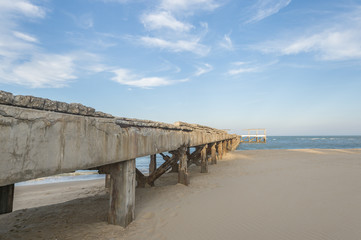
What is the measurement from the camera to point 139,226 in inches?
147

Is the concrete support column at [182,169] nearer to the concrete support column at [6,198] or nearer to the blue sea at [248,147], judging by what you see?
the concrete support column at [6,198]

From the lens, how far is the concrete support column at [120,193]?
11.9 ft

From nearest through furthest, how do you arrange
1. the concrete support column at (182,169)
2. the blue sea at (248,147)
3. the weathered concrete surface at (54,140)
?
the weathered concrete surface at (54,140) → the concrete support column at (182,169) → the blue sea at (248,147)

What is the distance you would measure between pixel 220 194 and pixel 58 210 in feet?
14.0

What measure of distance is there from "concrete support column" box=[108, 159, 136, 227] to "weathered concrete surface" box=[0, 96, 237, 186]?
28cm

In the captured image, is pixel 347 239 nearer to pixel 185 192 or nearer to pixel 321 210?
pixel 321 210

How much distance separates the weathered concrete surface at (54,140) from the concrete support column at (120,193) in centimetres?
28

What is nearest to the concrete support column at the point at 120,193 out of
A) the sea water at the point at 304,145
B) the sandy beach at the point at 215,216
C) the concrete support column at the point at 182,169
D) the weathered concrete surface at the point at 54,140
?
the sandy beach at the point at 215,216

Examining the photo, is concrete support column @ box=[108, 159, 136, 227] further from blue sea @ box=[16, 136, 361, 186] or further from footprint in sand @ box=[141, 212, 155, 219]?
blue sea @ box=[16, 136, 361, 186]

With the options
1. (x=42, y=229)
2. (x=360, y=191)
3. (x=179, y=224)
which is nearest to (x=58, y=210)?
(x=42, y=229)

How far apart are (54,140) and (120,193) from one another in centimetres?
180

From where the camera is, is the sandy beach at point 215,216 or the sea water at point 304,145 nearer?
the sandy beach at point 215,216

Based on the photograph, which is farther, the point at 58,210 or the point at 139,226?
the point at 58,210

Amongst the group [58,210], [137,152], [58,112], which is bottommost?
[58,210]
